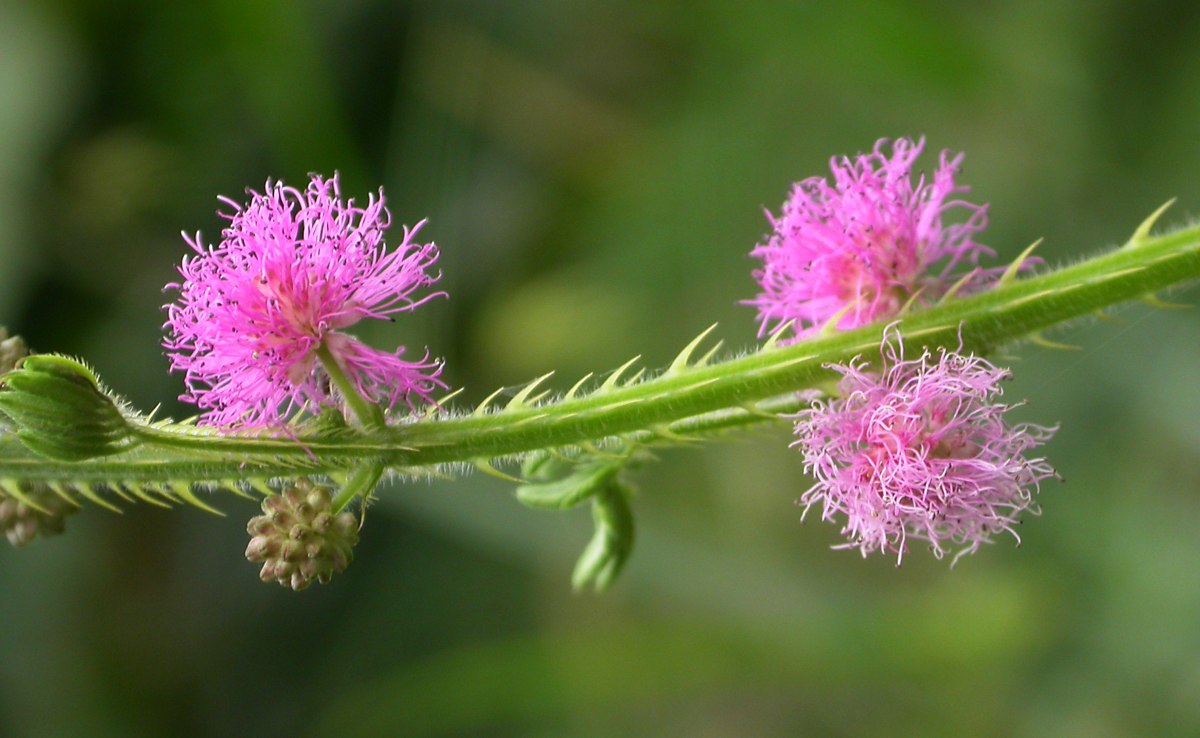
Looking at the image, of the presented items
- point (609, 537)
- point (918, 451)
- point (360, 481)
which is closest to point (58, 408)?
point (360, 481)

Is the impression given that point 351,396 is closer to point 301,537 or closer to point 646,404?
point 301,537

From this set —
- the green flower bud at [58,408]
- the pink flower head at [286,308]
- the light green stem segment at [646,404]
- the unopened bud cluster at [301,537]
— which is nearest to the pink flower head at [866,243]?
the light green stem segment at [646,404]

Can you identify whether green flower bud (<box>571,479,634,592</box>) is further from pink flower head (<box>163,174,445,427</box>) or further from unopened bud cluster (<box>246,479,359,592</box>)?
unopened bud cluster (<box>246,479,359,592</box>)

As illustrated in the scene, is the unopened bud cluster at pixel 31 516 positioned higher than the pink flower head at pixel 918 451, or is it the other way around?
the pink flower head at pixel 918 451

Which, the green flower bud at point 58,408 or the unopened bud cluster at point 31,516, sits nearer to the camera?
the green flower bud at point 58,408

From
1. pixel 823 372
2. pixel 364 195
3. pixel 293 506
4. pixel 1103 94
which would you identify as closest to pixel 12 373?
pixel 293 506

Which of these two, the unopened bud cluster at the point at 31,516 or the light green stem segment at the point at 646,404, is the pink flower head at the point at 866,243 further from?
the unopened bud cluster at the point at 31,516
